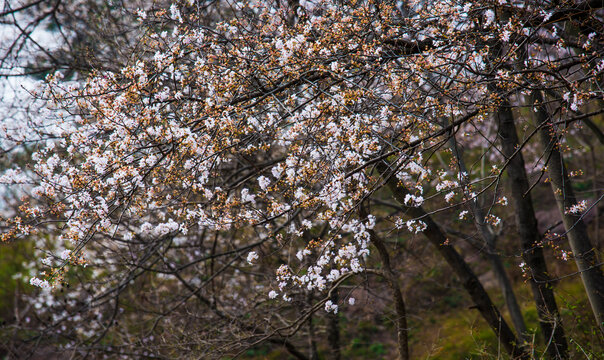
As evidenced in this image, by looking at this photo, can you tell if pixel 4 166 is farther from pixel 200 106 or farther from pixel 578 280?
pixel 578 280

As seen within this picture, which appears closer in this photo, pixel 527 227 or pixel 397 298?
pixel 397 298

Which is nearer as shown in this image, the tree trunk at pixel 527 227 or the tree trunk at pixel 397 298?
the tree trunk at pixel 397 298

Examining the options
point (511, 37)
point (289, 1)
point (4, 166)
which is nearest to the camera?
point (511, 37)

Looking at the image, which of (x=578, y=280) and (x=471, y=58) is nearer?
(x=471, y=58)

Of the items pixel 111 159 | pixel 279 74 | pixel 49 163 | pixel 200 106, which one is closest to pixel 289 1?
pixel 279 74

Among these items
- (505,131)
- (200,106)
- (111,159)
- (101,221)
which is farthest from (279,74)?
(505,131)

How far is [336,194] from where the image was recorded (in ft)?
12.3

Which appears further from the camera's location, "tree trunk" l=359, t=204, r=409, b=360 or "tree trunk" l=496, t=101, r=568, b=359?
"tree trunk" l=496, t=101, r=568, b=359

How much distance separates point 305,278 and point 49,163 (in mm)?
2447

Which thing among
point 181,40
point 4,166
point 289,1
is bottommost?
point 181,40

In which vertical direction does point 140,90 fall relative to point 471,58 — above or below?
above

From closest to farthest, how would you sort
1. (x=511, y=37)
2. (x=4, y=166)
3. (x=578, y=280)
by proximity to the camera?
(x=511, y=37) → (x=4, y=166) → (x=578, y=280)

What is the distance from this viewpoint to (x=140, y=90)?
3871 mm

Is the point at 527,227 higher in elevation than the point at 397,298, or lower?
higher
